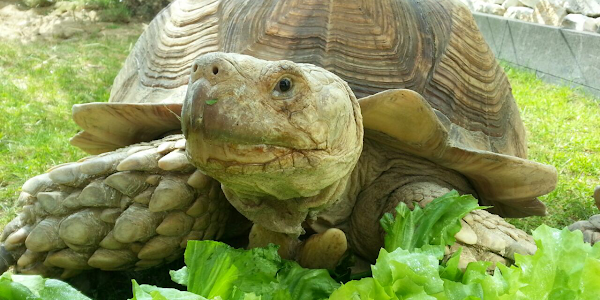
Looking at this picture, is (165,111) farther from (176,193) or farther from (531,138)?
(531,138)

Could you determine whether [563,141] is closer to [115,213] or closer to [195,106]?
[115,213]

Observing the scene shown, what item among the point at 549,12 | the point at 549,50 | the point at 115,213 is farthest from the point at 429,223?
the point at 549,12

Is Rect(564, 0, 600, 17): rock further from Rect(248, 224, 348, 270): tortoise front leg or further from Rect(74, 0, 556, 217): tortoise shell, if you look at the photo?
Rect(248, 224, 348, 270): tortoise front leg

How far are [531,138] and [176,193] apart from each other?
383 cm

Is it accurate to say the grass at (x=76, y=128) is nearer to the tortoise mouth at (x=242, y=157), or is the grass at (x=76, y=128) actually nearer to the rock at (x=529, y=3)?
the tortoise mouth at (x=242, y=157)

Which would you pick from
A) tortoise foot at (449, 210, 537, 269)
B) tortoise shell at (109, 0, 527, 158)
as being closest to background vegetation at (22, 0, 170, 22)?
tortoise shell at (109, 0, 527, 158)

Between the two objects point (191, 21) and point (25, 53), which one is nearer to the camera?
point (191, 21)

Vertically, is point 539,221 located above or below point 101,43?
above

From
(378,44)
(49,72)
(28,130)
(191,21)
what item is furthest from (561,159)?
(49,72)

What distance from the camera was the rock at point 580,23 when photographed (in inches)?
311

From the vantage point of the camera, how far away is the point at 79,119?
7.72 feet

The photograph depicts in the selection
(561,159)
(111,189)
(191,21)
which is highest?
(191,21)

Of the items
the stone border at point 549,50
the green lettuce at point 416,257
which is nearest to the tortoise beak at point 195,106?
the green lettuce at point 416,257

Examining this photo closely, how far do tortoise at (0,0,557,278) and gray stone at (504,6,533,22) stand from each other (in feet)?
23.9
